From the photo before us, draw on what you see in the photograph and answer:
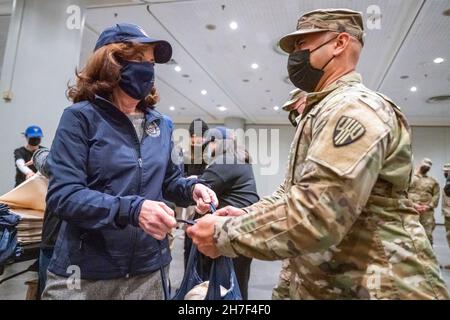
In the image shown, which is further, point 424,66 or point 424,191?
point 424,66

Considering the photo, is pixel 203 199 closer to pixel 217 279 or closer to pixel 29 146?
pixel 217 279

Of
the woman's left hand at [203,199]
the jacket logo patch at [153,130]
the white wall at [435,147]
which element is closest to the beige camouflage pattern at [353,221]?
the woman's left hand at [203,199]

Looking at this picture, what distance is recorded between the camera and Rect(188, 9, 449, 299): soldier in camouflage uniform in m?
0.71

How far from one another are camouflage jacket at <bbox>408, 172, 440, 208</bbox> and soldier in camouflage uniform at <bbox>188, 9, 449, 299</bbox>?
6.07 metres

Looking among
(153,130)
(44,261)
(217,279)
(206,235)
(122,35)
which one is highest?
(122,35)

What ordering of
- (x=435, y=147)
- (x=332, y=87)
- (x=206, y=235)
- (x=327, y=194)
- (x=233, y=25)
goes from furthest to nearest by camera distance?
(x=435, y=147) < (x=233, y=25) < (x=332, y=87) < (x=206, y=235) < (x=327, y=194)

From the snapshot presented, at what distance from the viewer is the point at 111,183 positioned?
3.31 ft

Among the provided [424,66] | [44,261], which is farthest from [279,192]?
[424,66]

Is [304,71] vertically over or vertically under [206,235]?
over

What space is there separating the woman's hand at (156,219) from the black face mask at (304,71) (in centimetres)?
71

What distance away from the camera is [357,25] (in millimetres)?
1044

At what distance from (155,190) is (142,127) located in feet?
0.85

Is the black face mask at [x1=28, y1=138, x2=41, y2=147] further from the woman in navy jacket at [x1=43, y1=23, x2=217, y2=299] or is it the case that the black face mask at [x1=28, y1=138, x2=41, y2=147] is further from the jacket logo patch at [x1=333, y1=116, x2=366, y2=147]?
the jacket logo patch at [x1=333, y1=116, x2=366, y2=147]

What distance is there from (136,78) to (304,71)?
0.65 metres
